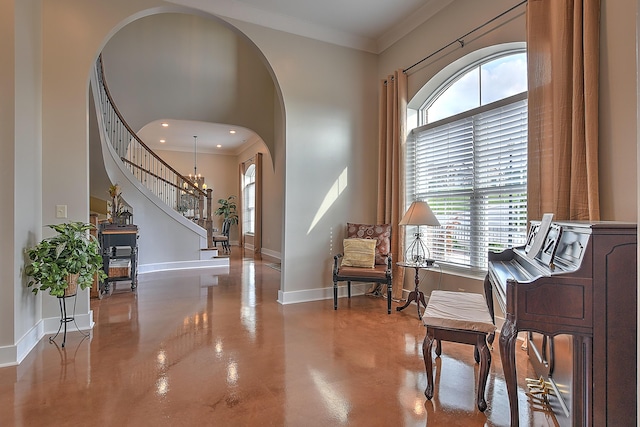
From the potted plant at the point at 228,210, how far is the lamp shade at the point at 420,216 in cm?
868

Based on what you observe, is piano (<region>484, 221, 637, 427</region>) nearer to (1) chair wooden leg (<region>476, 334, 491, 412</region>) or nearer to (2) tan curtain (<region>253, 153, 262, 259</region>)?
(1) chair wooden leg (<region>476, 334, 491, 412</region>)

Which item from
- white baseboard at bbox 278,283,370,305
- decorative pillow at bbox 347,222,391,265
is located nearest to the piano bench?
decorative pillow at bbox 347,222,391,265

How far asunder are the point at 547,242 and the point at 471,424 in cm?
125

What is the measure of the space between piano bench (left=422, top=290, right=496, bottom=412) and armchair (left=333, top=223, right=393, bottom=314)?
1754mm

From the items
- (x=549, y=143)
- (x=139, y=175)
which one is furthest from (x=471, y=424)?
(x=139, y=175)

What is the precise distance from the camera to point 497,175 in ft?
12.1

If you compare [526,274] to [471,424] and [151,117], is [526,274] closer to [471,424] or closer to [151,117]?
[471,424]

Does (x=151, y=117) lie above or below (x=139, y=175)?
above

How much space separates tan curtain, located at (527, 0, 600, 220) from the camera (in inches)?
102

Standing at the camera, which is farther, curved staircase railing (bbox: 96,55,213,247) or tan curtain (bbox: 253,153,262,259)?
tan curtain (bbox: 253,153,262,259)

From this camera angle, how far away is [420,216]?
12.9 feet

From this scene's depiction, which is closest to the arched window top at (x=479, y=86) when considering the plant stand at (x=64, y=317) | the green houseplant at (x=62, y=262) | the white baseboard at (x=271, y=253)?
the green houseplant at (x=62, y=262)

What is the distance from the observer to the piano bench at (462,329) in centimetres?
217

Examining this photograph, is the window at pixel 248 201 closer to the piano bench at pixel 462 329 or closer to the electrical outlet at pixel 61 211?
the electrical outlet at pixel 61 211
